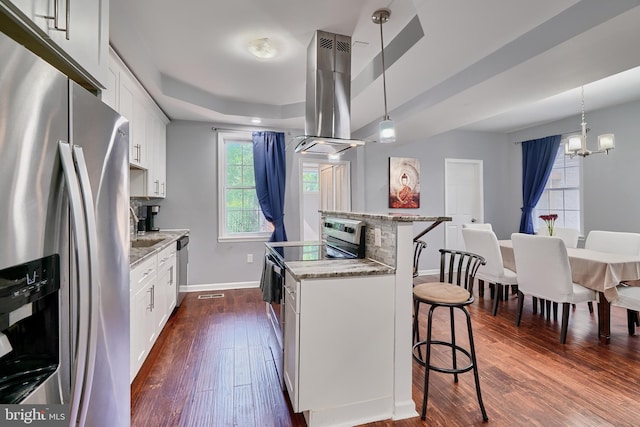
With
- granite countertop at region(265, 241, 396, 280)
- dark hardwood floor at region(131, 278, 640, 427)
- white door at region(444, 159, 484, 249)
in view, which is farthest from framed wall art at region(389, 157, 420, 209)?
granite countertop at region(265, 241, 396, 280)

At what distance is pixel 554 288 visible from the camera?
2896mm

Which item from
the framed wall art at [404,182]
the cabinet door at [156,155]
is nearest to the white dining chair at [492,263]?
the framed wall art at [404,182]

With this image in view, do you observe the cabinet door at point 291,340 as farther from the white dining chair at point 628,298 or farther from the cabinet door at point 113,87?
the white dining chair at point 628,298

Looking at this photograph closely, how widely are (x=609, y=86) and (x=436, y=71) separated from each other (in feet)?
8.93

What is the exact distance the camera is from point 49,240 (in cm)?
77

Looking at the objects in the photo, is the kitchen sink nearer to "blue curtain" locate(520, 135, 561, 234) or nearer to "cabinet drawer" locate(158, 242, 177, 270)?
"cabinet drawer" locate(158, 242, 177, 270)

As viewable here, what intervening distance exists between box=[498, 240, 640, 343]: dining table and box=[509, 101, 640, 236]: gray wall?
6.66 ft

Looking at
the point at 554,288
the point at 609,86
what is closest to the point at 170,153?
the point at 554,288

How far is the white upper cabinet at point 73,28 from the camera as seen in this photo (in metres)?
0.87

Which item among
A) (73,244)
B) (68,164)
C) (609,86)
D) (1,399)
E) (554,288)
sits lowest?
(554,288)

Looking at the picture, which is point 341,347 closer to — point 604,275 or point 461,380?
point 461,380

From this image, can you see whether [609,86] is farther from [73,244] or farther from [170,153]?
[170,153]

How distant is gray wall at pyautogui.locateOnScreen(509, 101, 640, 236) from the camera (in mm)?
4262

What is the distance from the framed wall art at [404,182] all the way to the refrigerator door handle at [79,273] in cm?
494
